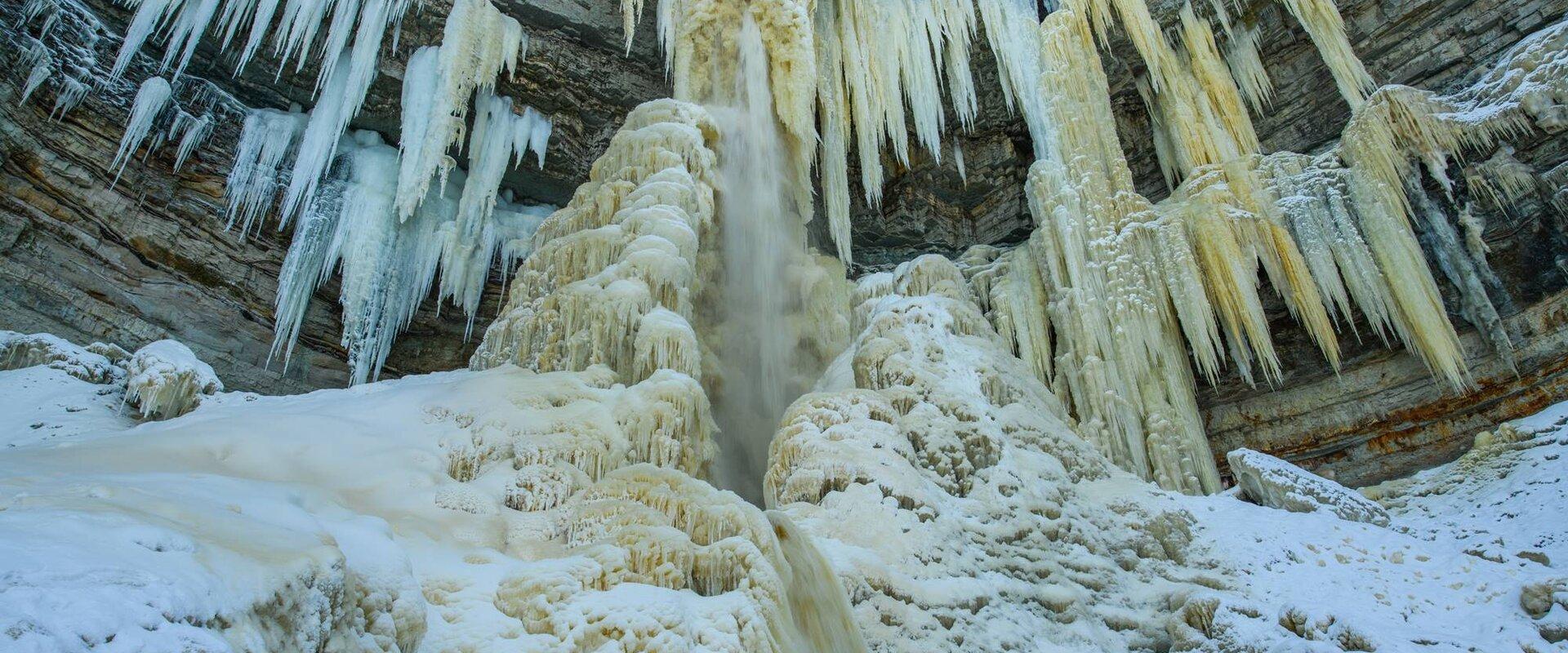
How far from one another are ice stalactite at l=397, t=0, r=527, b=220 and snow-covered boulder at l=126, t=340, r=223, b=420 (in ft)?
15.9

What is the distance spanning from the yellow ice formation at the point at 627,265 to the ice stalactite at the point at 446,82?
342 centimetres

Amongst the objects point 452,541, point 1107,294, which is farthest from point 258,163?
point 1107,294

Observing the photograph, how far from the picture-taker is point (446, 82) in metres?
13.0

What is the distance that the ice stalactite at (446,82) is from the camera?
1299 centimetres

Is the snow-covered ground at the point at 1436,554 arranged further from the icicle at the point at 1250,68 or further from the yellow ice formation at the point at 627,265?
the icicle at the point at 1250,68

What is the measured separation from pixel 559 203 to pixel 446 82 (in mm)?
3271

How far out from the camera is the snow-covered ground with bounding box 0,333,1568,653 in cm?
219

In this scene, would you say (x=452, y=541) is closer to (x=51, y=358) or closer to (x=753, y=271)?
(x=51, y=358)

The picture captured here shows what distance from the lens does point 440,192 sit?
45.6ft

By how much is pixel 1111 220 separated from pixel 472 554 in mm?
10325

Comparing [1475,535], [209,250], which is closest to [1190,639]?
[1475,535]

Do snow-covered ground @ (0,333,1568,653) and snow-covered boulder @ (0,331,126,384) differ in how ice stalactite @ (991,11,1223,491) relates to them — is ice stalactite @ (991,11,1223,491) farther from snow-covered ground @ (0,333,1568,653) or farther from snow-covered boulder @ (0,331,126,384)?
snow-covered boulder @ (0,331,126,384)

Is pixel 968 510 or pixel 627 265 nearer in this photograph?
pixel 968 510

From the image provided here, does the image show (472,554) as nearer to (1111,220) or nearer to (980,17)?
(1111,220)
